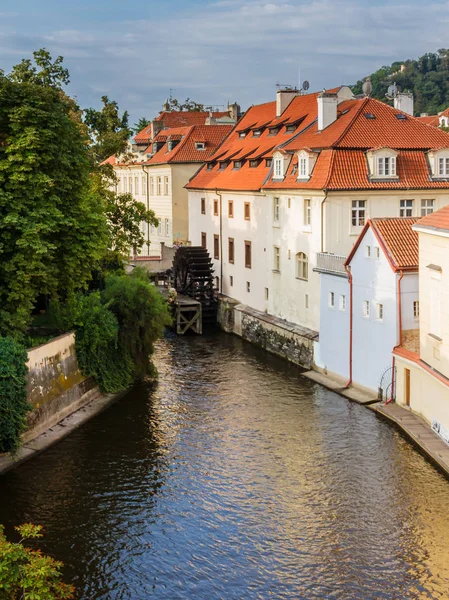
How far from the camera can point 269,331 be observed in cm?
3994

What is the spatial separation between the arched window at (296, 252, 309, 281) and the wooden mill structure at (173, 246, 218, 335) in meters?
8.48

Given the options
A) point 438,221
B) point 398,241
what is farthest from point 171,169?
point 438,221

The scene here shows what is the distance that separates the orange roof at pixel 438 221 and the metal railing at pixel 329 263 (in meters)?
5.93

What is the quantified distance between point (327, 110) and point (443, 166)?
6.05 m

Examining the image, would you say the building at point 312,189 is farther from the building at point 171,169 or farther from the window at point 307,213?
the building at point 171,169

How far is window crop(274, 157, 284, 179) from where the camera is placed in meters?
Result: 40.4

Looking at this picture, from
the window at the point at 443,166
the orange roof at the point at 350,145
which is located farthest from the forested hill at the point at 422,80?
the window at the point at 443,166

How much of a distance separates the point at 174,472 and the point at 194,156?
35472mm

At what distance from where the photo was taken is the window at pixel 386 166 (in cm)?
3612

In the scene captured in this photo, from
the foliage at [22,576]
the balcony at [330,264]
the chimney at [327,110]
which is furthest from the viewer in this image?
the chimney at [327,110]

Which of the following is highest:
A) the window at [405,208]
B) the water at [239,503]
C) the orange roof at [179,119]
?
the orange roof at [179,119]

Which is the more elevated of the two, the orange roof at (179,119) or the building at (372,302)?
the orange roof at (179,119)

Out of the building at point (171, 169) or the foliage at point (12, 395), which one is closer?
the foliage at point (12, 395)

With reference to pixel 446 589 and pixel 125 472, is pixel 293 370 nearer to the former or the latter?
Answer: pixel 125 472
